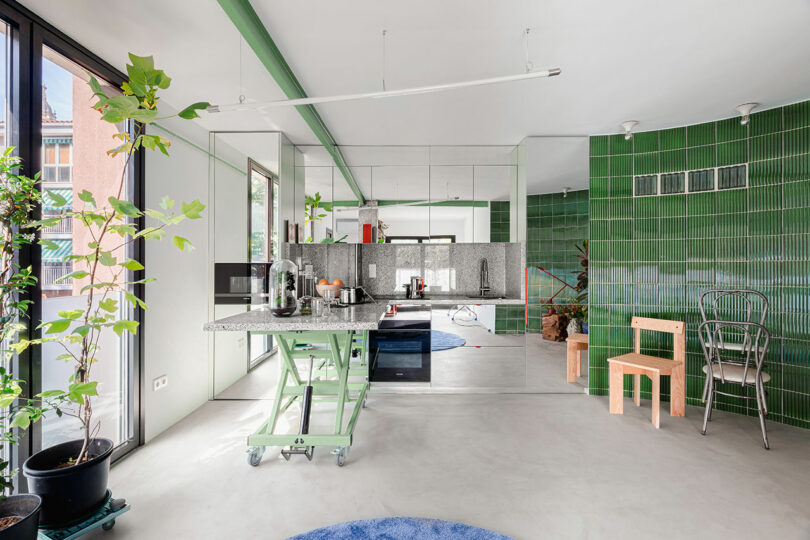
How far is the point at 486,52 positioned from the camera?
2.41 meters

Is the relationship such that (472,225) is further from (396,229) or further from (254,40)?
(254,40)

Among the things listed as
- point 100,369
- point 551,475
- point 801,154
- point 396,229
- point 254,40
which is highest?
point 254,40

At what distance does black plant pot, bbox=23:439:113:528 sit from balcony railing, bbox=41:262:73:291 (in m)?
0.85

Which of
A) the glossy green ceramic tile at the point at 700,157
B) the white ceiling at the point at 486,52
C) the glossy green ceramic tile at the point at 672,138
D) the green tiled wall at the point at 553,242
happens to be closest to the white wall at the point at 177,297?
the white ceiling at the point at 486,52

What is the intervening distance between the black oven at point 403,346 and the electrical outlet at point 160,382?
1.83 meters

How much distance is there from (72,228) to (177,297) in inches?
41.9

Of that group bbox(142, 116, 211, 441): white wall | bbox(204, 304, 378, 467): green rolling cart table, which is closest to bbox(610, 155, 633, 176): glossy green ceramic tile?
bbox(204, 304, 378, 467): green rolling cart table

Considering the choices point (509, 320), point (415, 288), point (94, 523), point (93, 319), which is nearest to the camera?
point (93, 319)

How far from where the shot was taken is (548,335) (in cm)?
633

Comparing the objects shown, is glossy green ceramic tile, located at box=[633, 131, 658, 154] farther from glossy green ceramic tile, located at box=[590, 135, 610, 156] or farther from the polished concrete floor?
the polished concrete floor

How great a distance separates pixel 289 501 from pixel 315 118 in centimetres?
299

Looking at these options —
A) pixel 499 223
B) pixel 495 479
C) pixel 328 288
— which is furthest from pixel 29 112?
pixel 499 223

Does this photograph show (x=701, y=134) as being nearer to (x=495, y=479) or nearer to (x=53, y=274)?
(x=495, y=479)

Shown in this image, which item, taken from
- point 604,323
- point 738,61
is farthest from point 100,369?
point 738,61
